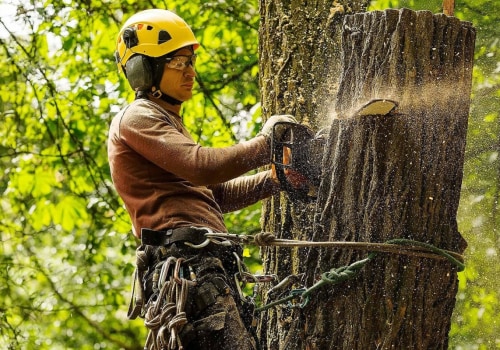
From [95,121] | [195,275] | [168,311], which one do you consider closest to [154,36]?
[195,275]

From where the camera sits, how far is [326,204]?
3135mm

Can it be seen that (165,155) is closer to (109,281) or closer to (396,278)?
(396,278)

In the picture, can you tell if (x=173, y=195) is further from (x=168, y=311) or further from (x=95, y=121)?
(x=95, y=121)

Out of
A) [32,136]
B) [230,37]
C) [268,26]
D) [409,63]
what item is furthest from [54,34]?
[409,63]

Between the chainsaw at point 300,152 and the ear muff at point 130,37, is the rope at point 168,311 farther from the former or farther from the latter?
the ear muff at point 130,37

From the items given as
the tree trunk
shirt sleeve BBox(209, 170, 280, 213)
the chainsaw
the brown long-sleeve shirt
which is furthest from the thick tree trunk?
shirt sleeve BBox(209, 170, 280, 213)

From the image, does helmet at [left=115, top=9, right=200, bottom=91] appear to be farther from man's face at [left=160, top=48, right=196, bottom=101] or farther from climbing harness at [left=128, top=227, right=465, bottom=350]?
climbing harness at [left=128, top=227, right=465, bottom=350]

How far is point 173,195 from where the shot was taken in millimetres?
3506

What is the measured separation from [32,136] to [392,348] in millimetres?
6255

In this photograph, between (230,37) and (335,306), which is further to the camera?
(230,37)

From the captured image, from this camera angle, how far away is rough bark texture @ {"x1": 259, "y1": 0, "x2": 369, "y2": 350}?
13.6 ft

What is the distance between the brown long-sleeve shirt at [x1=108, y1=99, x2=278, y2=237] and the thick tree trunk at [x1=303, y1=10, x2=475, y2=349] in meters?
0.48

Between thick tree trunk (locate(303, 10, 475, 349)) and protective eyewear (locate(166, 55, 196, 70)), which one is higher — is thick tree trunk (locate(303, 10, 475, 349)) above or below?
below

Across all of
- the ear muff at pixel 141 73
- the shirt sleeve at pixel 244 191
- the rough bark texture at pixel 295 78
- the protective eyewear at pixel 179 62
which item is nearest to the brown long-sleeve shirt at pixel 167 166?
the ear muff at pixel 141 73
